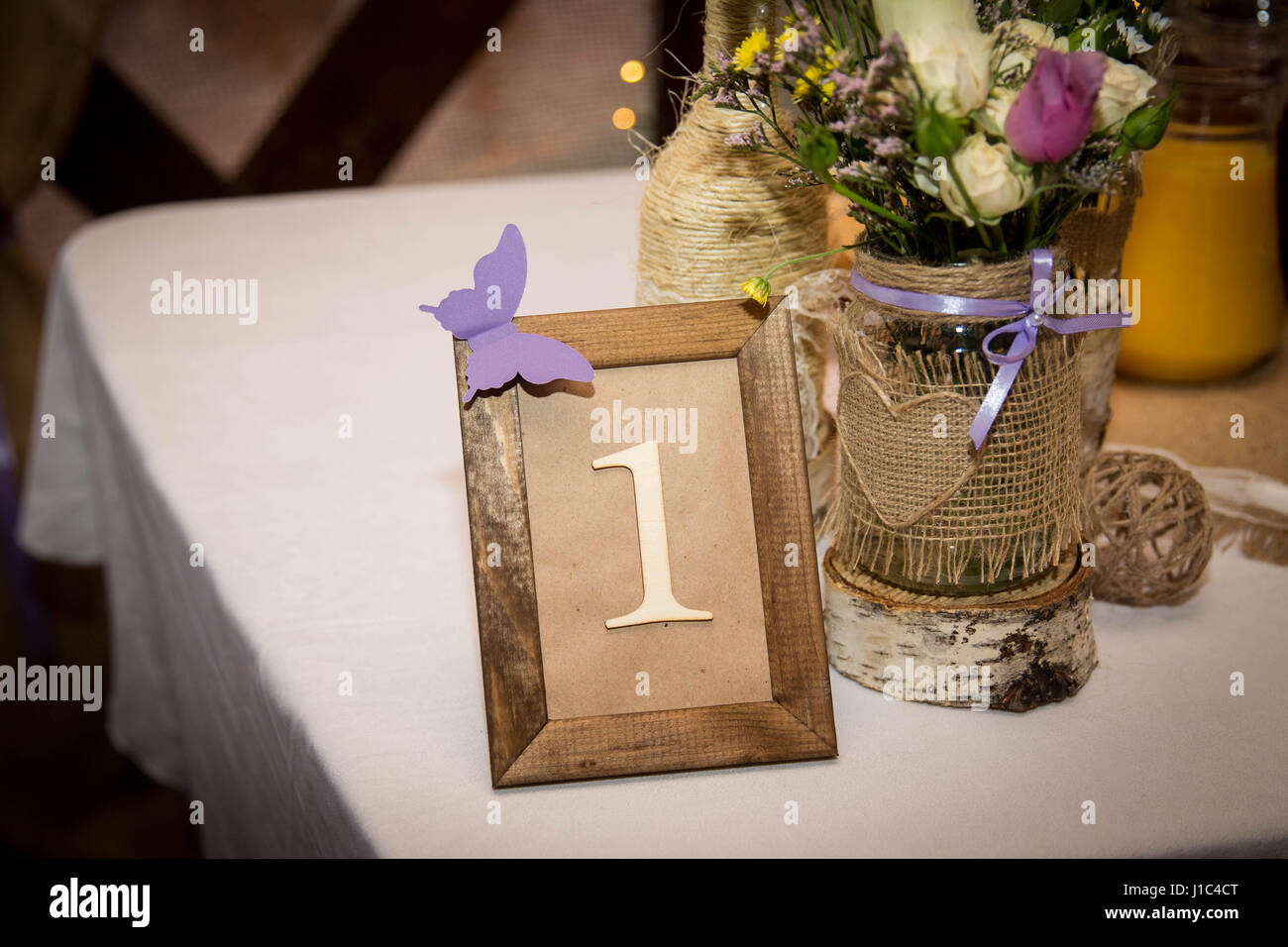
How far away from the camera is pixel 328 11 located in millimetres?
2818

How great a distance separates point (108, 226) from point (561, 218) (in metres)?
0.73

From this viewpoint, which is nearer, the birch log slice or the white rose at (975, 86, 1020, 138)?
the white rose at (975, 86, 1020, 138)

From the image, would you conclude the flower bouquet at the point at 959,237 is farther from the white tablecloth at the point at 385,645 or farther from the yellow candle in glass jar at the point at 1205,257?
the yellow candle in glass jar at the point at 1205,257

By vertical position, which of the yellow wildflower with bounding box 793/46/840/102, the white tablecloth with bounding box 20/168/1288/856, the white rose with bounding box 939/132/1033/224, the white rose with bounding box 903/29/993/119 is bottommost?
the white tablecloth with bounding box 20/168/1288/856

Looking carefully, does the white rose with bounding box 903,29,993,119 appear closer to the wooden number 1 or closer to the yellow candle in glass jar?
the wooden number 1

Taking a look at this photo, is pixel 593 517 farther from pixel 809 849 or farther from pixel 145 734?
pixel 145 734

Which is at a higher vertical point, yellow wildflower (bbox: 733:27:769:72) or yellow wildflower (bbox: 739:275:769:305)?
yellow wildflower (bbox: 733:27:769:72)

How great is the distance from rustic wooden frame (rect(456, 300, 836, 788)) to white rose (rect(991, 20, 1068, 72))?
0.19m

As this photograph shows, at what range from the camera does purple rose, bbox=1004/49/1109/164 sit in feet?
1.85

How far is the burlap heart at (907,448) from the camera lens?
2.31ft

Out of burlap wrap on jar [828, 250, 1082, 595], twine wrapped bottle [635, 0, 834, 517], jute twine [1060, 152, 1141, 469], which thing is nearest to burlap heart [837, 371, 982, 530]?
burlap wrap on jar [828, 250, 1082, 595]

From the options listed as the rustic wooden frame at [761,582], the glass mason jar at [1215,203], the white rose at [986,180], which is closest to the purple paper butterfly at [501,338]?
the rustic wooden frame at [761,582]

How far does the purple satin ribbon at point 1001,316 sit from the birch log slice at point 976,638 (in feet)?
0.37
